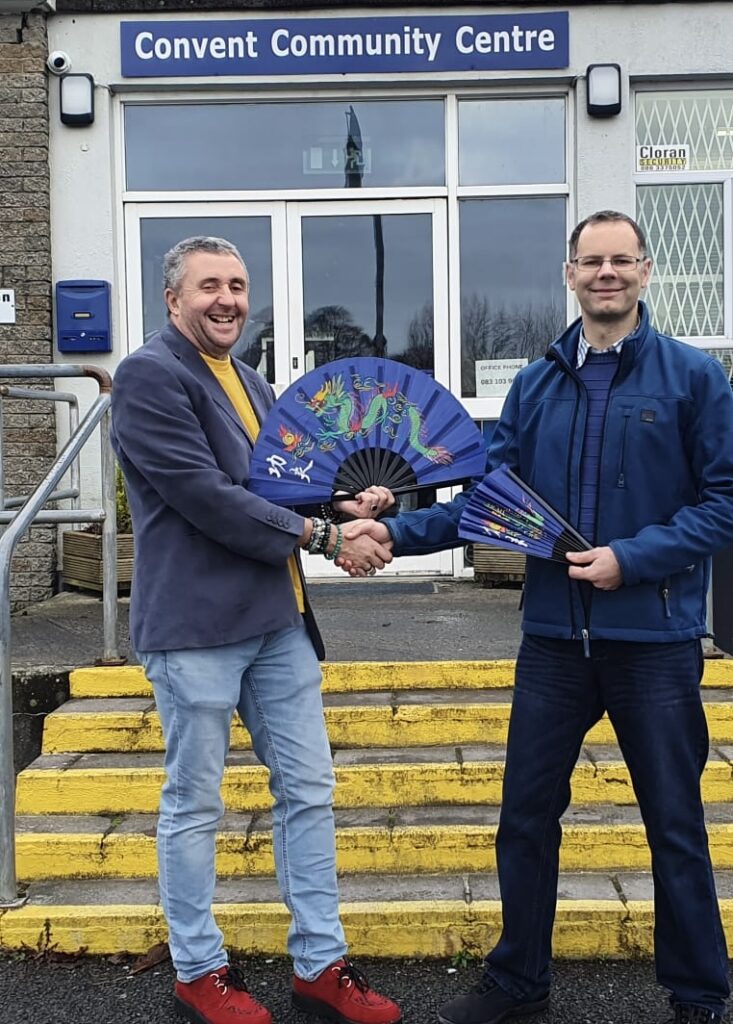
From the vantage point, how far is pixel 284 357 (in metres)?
6.88

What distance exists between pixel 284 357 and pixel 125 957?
4350mm

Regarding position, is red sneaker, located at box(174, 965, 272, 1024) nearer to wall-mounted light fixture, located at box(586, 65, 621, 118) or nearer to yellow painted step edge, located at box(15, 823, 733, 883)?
yellow painted step edge, located at box(15, 823, 733, 883)

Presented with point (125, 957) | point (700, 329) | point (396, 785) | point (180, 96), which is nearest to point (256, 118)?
point (180, 96)

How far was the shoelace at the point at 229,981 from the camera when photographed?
2750mm

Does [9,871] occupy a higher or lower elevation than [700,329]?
lower

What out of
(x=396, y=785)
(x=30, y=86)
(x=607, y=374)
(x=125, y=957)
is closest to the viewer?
(x=607, y=374)

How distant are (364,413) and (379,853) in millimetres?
1647

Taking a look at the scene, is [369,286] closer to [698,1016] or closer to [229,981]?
[229,981]

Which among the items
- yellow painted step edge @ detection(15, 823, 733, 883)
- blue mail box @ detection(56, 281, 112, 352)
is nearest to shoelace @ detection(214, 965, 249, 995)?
yellow painted step edge @ detection(15, 823, 733, 883)

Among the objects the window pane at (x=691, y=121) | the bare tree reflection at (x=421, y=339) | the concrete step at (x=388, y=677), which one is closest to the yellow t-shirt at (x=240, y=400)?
the concrete step at (x=388, y=677)

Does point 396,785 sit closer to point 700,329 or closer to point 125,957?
point 125,957

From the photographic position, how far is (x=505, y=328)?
6902 millimetres

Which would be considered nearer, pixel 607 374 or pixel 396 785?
pixel 607 374

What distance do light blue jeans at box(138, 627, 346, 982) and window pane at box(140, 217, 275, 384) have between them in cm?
426
